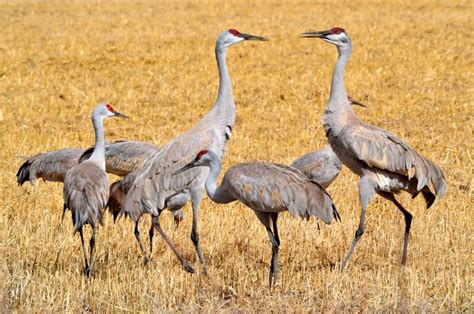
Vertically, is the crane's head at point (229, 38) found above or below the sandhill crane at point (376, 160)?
above

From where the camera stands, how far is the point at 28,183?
841 centimetres

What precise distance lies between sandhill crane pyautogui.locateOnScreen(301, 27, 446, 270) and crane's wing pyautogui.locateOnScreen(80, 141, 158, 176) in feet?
6.74

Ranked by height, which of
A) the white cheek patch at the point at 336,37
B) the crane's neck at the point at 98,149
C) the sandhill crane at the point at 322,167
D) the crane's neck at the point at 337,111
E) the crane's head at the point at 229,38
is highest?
the white cheek patch at the point at 336,37

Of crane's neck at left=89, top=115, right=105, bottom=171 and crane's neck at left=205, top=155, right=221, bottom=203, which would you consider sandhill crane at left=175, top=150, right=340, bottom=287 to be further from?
crane's neck at left=89, top=115, right=105, bottom=171

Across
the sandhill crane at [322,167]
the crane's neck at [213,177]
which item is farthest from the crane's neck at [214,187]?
the sandhill crane at [322,167]

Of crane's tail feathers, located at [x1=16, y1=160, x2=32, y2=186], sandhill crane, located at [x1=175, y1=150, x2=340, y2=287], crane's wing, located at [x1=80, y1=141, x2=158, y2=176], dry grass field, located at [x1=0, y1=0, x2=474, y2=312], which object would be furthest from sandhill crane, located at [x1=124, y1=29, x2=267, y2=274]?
crane's tail feathers, located at [x1=16, y1=160, x2=32, y2=186]

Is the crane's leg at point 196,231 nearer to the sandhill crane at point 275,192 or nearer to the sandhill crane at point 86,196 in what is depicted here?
the sandhill crane at point 275,192

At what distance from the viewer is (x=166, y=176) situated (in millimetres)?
6016

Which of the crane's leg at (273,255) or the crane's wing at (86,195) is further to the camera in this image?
the crane's wing at (86,195)

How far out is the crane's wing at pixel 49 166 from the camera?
763cm

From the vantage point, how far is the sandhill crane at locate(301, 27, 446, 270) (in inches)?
239

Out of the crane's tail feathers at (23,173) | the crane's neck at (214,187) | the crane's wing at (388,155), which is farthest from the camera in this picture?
the crane's tail feathers at (23,173)

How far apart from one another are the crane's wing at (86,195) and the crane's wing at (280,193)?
0.98 meters

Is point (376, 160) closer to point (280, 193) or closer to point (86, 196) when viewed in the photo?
point (280, 193)
